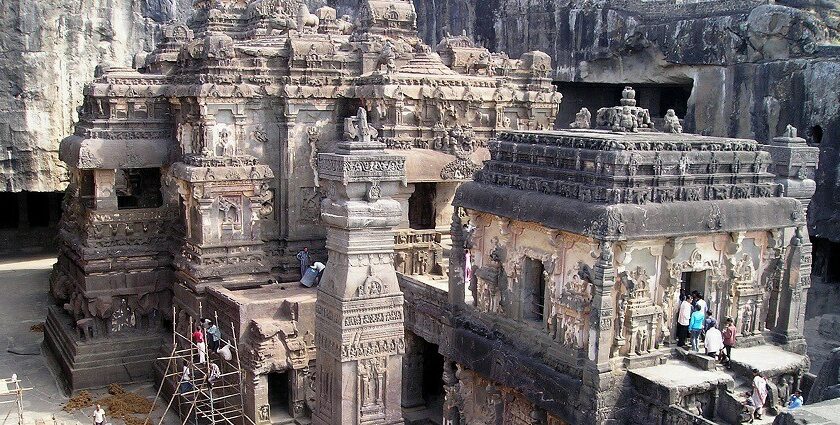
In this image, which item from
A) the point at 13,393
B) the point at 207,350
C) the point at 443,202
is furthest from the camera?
the point at 443,202

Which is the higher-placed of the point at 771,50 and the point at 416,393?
the point at 771,50

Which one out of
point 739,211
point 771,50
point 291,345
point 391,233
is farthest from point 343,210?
point 771,50

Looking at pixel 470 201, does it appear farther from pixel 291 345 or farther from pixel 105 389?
pixel 105 389

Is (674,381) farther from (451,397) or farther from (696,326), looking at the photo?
(451,397)

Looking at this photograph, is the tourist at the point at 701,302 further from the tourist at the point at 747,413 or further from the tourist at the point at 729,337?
the tourist at the point at 747,413

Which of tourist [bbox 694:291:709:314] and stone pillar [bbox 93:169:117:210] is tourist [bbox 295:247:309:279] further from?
tourist [bbox 694:291:709:314]

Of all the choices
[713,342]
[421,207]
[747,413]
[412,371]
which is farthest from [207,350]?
[747,413]

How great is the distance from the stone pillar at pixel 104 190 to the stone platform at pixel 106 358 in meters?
2.94

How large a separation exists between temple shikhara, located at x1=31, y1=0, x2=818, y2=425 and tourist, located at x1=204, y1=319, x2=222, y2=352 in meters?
0.04

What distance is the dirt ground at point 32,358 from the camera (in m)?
15.9

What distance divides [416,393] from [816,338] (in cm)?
1163

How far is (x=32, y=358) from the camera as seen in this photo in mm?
19141

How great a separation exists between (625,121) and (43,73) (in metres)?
19.5

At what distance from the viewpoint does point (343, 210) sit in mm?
10266
